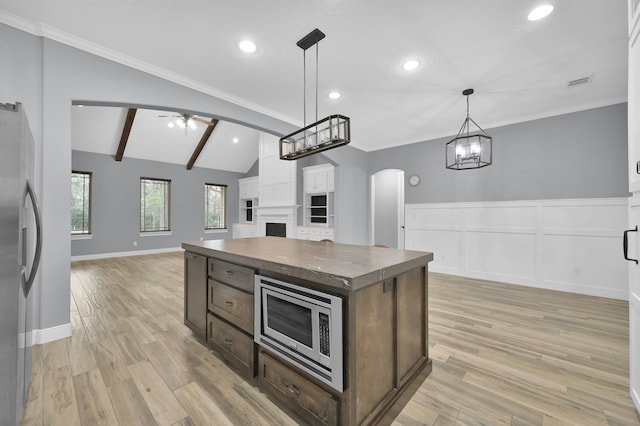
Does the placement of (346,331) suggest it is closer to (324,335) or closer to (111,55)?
(324,335)

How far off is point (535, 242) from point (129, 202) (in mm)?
9367

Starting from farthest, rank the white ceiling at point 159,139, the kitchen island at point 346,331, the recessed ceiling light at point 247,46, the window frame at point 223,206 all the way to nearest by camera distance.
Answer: the window frame at point 223,206, the white ceiling at point 159,139, the recessed ceiling light at point 247,46, the kitchen island at point 346,331

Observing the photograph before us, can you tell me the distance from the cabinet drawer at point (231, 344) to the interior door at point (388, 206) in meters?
5.07

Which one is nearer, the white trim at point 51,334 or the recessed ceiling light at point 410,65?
the white trim at point 51,334

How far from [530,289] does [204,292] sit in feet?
15.5

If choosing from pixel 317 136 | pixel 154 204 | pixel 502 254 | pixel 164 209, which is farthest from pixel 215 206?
pixel 502 254

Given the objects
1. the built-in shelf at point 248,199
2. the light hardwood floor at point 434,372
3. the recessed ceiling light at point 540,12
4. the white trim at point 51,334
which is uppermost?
the recessed ceiling light at point 540,12

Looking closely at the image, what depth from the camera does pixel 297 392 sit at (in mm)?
1482

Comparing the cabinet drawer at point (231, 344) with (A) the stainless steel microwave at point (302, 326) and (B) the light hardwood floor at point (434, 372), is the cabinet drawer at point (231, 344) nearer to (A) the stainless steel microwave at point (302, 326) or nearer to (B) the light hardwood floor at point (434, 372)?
(B) the light hardwood floor at point (434, 372)

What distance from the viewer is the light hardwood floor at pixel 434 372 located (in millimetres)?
1539

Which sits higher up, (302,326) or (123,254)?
(302,326)

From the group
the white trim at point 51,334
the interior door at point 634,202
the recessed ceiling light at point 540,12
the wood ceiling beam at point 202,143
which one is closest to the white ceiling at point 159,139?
the wood ceiling beam at point 202,143

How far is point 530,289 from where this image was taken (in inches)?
162

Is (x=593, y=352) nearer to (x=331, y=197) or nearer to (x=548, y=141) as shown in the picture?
(x=548, y=141)
